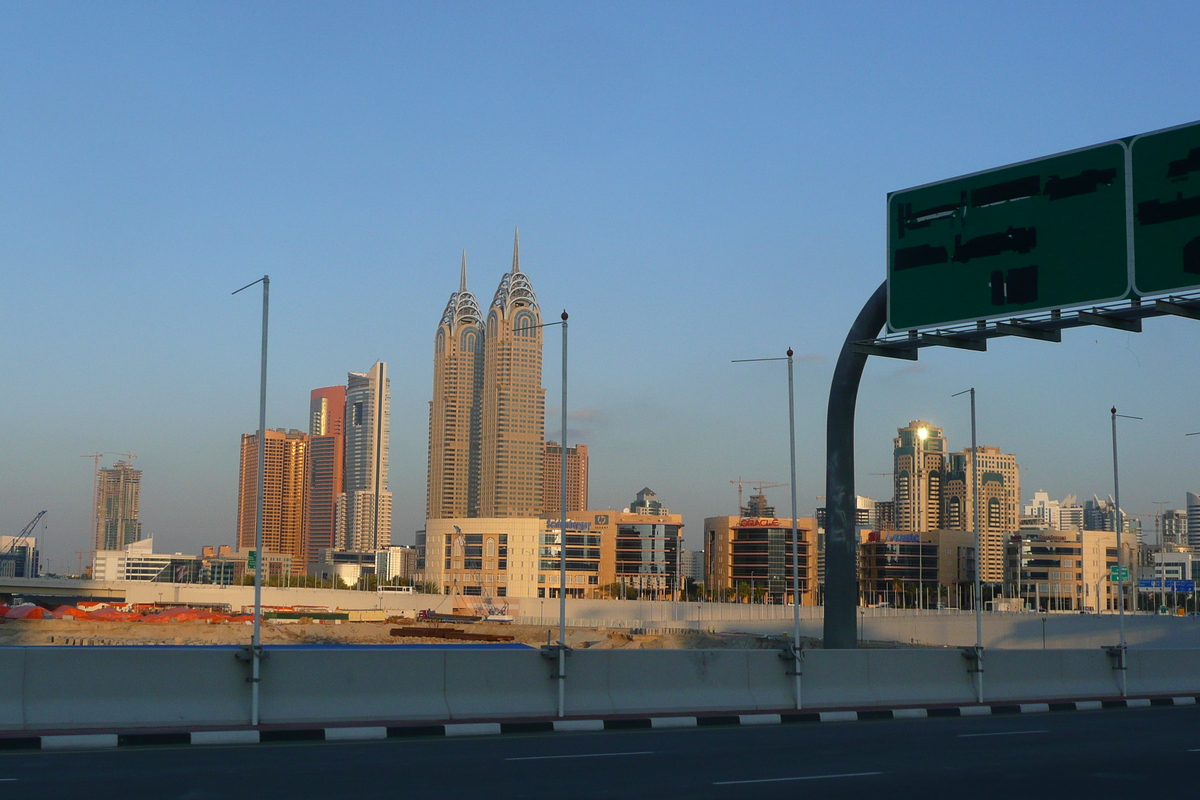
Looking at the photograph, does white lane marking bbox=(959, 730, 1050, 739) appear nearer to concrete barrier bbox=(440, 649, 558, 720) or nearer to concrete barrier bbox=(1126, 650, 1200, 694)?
concrete barrier bbox=(440, 649, 558, 720)

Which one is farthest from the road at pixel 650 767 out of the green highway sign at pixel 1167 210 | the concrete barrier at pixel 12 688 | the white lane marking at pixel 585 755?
the green highway sign at pixel 1167 210

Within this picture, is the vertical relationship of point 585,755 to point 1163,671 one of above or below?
above

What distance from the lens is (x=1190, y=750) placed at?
1827cm

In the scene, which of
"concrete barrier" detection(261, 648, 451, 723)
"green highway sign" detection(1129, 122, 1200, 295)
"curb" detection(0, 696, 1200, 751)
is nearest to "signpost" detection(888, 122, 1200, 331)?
"green highway sign" detection(1129, 122, 1200, 295)

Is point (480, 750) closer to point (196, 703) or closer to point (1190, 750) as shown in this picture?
point (196, 703)

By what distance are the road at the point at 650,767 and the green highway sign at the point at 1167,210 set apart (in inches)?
291

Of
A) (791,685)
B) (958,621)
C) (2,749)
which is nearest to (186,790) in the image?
(2,749)

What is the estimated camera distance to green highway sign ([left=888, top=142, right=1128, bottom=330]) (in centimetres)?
2028

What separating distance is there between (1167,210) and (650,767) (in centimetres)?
1222

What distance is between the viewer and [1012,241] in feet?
70.5

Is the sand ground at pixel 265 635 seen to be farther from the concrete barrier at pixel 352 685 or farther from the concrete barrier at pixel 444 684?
the concrete barrier at pixel 352 685

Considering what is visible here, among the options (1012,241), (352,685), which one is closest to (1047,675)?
(1012,241)

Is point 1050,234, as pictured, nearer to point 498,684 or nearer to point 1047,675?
point 1047,675

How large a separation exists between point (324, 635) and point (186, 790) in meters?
112
